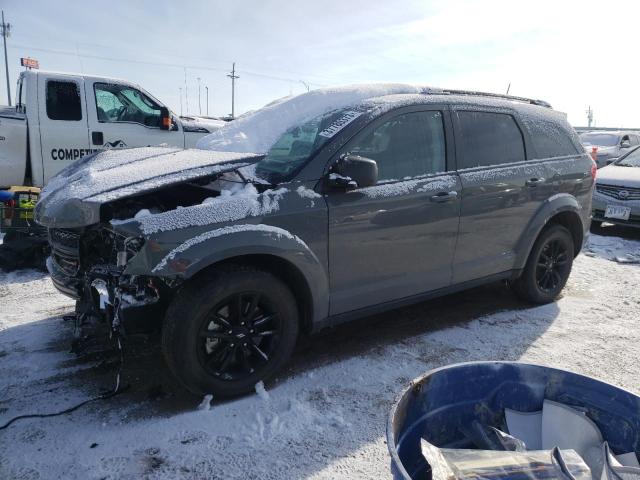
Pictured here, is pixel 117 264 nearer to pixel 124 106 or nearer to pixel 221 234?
pixel 221 234

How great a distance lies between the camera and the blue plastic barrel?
1739mm

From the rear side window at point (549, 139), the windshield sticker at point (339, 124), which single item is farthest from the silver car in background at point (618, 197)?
the windshield sticker at point (339, 124)

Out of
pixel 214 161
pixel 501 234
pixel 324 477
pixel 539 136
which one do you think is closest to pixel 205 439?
pixel 324 477

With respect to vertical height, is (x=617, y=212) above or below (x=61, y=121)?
below

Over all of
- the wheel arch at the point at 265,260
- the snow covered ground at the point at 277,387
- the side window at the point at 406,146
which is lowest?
the snow covered ground at the point at 277,387

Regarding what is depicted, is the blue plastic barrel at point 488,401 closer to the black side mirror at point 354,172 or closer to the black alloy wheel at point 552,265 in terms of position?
the black side mirror at point 354,172

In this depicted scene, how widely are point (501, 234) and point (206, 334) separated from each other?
2.57 meters

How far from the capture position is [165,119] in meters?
8.03

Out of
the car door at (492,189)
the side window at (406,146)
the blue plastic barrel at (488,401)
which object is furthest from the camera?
the car door at (492,189)

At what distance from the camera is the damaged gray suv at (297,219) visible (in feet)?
8.92

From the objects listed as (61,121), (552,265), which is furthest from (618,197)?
(61,121)

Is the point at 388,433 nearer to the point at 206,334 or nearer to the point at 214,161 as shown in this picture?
the point at 206,334

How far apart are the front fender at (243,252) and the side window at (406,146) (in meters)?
0.79

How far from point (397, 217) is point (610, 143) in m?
17.0
